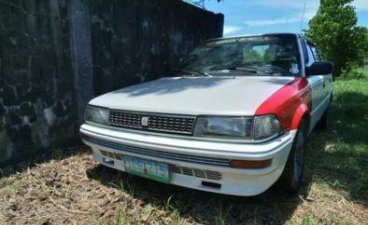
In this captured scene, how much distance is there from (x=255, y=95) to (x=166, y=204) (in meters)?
1.19

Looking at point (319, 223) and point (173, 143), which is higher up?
point (173, 143)

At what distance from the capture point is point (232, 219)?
Result: 307 cm

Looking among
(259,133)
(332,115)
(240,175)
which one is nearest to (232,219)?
(240,175)

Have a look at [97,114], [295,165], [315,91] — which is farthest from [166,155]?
[315,91]

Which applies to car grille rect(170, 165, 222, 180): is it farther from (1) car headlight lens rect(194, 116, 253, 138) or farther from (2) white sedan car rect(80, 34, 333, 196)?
(1) car headlight lens rect(194, 116, 253, 138)

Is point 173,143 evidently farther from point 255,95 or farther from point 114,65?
point 114,65

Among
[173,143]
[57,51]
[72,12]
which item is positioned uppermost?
[72,12]

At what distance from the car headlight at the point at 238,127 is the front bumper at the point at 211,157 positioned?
6cm

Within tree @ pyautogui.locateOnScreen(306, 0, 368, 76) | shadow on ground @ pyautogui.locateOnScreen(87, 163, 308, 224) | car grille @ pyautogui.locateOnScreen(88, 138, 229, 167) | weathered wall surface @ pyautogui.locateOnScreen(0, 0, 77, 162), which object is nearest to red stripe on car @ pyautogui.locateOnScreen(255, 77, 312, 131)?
car grille @ pyautogui.locateOnScreen(88, 138, 229, 167)

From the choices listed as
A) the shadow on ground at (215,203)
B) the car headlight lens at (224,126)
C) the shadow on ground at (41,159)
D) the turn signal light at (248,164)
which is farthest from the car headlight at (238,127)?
the shadow on ground at (41,159)

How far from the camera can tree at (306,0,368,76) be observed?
61.5 feet

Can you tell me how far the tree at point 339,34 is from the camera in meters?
18.8

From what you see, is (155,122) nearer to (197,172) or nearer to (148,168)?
(148,168)

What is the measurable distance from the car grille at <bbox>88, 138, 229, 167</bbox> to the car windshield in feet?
4.94
